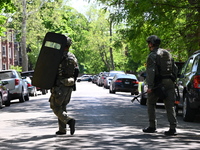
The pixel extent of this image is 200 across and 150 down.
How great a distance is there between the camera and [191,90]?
43.6ft

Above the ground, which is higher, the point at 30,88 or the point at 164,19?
the point at 164,19

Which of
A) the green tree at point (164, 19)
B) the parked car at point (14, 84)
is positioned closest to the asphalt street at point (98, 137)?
the green tree at point (164, 19)

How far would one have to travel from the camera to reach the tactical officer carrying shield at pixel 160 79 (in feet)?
32.9

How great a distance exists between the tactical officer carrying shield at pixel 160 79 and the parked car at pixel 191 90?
2905mm

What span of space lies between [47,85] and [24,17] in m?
40.0

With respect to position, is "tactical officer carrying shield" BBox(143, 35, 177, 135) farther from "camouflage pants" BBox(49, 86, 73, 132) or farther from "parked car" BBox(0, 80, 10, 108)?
"parked car" BBox(0, 80, 10, 108)

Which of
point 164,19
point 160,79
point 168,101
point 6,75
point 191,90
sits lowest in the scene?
point 168,101

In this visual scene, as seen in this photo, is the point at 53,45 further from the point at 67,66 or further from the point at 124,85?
→ the point at 124,85

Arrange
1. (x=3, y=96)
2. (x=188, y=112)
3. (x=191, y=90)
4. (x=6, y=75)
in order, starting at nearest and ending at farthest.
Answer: (x=191, y=90), (x=188, y=112), (x=3, y=96), (x=6, y=75)

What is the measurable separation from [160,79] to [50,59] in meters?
2.18

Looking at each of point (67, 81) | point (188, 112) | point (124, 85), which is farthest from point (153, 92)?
point (124, 85)

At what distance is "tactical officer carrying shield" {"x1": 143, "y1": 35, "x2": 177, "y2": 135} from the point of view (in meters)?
10.0

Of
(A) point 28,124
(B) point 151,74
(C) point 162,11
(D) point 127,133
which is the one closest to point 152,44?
(B) point 151,74

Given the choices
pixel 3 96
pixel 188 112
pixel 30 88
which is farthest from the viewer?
pixel 30 88
